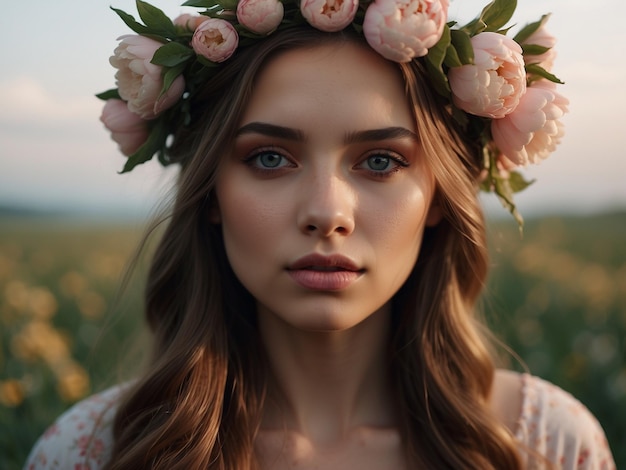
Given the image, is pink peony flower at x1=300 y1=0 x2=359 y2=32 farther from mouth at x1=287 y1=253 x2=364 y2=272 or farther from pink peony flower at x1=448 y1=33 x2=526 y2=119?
mouth at x1=287 y1=253 x2=364 y2=272

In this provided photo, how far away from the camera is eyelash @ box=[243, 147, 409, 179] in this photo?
82.1 inches

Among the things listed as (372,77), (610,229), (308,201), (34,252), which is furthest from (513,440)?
(610,229)

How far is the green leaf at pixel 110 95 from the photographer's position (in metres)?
2.40

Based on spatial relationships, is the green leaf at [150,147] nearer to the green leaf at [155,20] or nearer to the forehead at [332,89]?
the green leaf at [155,20]

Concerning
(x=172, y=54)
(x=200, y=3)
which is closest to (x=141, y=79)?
(x=172, y=54)

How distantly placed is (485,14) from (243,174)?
30.2 inches

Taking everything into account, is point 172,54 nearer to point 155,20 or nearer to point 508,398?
point 155,20

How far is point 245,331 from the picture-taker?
95.7 inches

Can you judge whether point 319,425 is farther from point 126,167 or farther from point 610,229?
point 610,229

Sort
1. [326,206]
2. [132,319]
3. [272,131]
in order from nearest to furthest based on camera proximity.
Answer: [326,206], [272,131], [132,319]

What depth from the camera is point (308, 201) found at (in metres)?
2.00

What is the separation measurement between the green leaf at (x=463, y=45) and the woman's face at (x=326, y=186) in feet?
0.59

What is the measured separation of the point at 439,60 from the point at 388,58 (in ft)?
→ 0.46

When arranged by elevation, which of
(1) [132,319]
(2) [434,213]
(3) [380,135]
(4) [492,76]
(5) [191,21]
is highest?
(5) [191,21]
